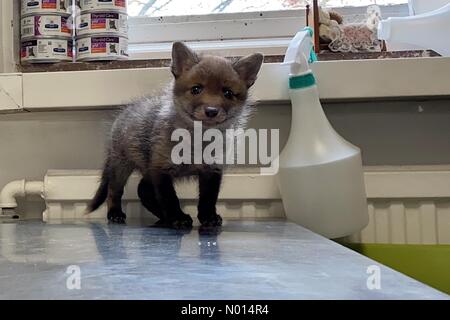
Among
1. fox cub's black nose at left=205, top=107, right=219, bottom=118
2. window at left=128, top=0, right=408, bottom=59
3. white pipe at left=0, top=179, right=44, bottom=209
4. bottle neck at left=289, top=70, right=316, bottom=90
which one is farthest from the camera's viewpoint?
window at left=128, top=0, right=408, bottom=59

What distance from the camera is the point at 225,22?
4.77 ft

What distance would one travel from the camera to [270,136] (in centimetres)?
126

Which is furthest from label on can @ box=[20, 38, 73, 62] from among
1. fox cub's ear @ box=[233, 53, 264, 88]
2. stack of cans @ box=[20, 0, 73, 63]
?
fox cub's ear @ box=[233, 53, 264, 88]

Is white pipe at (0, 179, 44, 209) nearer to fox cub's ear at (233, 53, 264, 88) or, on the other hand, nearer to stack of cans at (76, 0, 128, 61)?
stack of cans at (76, 0, 128, 61)

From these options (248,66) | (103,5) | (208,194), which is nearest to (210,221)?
(208,194)

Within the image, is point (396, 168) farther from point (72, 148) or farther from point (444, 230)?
point (72, 148)

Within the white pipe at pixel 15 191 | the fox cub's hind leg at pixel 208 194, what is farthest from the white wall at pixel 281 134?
the fox cub's hind leg at pixel 208 194

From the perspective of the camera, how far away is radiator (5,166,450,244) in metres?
1.12

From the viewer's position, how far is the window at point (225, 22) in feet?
4.71

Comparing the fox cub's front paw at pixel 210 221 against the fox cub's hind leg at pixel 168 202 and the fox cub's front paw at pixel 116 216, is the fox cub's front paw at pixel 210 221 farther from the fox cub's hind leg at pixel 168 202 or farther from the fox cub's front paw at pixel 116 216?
the fox cub's front paw at pixel 116 216

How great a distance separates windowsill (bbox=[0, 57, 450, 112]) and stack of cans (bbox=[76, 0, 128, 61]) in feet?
0.30

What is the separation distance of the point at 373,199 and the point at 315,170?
215mm

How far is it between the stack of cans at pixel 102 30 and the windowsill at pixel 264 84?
0.09 m

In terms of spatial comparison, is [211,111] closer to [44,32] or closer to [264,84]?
[264,84]
